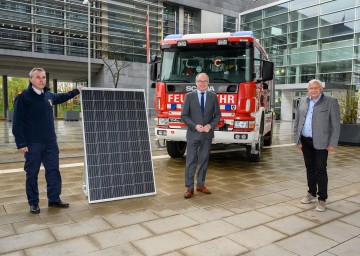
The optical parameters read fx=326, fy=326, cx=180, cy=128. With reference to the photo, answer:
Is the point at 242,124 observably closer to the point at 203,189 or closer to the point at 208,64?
the point at 208,64

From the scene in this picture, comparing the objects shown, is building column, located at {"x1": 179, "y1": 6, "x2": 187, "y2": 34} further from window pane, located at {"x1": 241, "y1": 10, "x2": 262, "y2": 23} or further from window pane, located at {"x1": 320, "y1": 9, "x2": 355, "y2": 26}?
window pane, located at {"x1": 320, "y1": 9, "x2": 355, "y2": 26}

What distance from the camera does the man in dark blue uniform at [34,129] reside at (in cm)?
409

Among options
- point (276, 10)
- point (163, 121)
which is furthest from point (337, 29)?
point (163, 121)

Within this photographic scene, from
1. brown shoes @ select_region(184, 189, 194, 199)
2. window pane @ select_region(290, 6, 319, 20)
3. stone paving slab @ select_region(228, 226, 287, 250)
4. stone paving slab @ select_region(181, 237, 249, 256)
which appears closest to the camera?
stone paving slab @ select_region(181, 237, 249, 256)

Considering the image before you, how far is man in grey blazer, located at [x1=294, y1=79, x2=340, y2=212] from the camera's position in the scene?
4496 millimetres

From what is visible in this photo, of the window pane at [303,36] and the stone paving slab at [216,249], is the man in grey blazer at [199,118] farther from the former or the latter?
the window pane at [303,36]

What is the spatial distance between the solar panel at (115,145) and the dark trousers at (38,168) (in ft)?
1.37

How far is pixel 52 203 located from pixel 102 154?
949mm

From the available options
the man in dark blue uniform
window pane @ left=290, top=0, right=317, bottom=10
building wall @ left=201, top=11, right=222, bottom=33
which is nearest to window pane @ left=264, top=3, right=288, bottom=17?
window pane @ left=290, top=0, right=317, bottom=10

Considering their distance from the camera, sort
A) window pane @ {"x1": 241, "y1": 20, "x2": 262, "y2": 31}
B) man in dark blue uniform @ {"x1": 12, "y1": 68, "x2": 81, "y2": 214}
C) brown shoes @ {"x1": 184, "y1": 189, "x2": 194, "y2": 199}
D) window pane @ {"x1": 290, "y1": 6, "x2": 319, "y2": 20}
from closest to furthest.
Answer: man in dark blue uniform @ {"x1": 12, "y1": 68, "x2": 81, "y2": 214}, brown shoes @ {"x1": 184, "y1": 189, "x2": 194, "y2": 199}, window pane @ {"x1": 290, "y1": 6, "x2": 319, "y2": 20}, window pane @ {"x1": 241, "y1": 20, "x2": 262, "y2": 31}

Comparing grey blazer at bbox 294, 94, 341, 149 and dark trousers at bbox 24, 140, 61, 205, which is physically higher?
grey blazer at bbox 294, 94, 341, 149

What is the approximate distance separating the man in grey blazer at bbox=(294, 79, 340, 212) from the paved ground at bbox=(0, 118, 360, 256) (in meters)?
0.51

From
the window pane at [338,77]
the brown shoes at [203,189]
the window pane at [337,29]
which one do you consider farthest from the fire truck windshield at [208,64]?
the window pane at [337,29]

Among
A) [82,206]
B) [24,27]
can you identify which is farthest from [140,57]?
[82,206]
